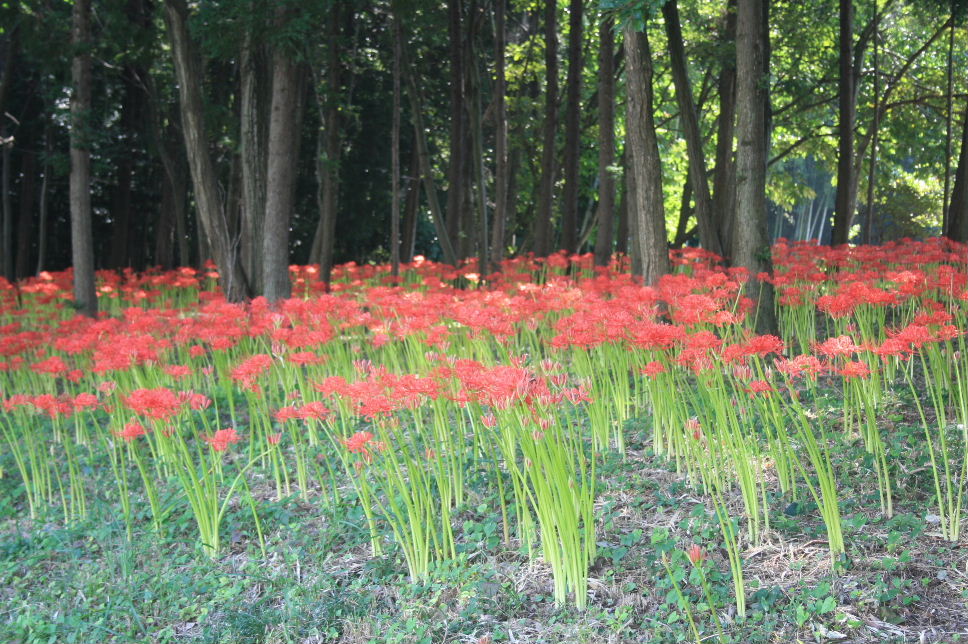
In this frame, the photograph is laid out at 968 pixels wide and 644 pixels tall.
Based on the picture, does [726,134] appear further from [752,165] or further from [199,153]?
[199,153]

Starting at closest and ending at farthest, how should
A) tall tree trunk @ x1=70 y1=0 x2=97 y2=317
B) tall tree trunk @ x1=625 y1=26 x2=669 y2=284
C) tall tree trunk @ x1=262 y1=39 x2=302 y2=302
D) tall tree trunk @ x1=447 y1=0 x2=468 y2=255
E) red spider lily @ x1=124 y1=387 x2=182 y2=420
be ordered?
1. red spider lily @ x1=124 y1=387 x2=182 y2=420
2. tall tree trunk @ x1=625 y1=26 x2=669 y2=284
3. tall tree trunk @ x1=262 y1=39 x2=302 y2=302
4. tall tree trunk @ x1=70 y1=0 x2=97 y2=317
5. tall tree trunk @ x1=447 y1=0 x2=468 y2=255

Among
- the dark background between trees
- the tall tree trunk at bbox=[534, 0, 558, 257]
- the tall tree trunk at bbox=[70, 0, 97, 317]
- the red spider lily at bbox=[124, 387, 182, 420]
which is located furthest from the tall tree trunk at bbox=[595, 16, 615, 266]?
the red spider lily at bbox=[124, 387, 182, 420]

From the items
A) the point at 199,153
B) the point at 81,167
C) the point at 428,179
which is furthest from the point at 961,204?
the point at 81,167

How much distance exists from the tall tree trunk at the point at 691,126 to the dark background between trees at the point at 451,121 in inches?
1.1

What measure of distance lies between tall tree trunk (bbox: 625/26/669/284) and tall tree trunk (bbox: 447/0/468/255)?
5.82 metres

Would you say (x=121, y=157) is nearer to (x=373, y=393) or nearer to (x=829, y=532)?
(x=373, y=393)

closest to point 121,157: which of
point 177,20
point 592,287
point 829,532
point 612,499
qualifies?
point 177,20

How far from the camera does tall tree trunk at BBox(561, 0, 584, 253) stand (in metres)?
12.1

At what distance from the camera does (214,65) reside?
15047mm

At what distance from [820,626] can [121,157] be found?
15156 mm

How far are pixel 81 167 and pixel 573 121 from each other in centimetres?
700

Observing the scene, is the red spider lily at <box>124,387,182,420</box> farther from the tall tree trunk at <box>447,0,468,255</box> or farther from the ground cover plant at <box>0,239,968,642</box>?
the tall tree trunk at <box>447,0,468,255</box>

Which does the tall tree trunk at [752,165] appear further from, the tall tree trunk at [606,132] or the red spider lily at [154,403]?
the red spider lily at [154,403]

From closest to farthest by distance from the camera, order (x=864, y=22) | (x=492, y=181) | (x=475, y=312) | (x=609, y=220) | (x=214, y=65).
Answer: (x=475, y=312), (x=609, y=220), (x=214, y=65), (x=864, y=22), (x=492, y=181)
